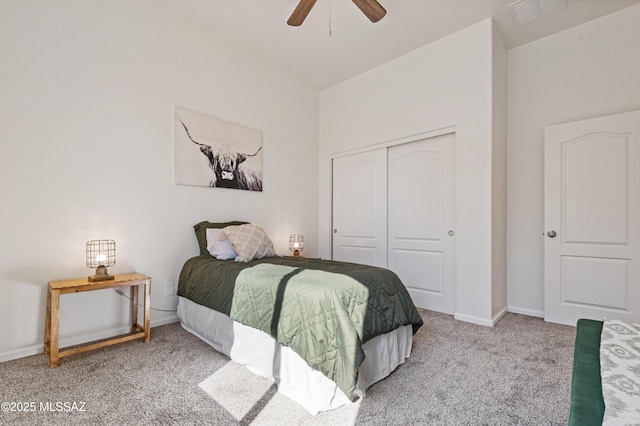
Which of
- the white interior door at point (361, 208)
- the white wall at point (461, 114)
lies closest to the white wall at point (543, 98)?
the white wall at point (461, 114)

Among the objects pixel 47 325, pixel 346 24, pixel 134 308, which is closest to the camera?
pixel 47 325

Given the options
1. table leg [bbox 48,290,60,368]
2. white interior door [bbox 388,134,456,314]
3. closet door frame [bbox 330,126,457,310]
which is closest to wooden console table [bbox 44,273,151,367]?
table leg [bbox 48,290,60,368]

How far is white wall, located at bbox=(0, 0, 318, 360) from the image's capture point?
2178 mm

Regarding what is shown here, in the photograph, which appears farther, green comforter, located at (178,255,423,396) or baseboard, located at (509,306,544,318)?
baseboard, located at (509,306,544,318)

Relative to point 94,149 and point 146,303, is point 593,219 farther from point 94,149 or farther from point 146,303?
point 94,149

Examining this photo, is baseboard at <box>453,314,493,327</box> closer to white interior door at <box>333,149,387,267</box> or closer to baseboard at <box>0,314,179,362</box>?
white interior door at <box>333,149,387,267</box>

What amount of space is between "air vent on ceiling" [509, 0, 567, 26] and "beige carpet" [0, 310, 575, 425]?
2.95 meters

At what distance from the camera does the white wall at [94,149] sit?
7.14ft

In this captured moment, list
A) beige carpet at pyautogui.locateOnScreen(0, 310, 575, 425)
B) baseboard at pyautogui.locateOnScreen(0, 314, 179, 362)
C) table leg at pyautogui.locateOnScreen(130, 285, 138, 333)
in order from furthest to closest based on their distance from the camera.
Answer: table leg at pyautogui.locateOnScreen(130, 285, 138, 333) → baseboard at pyautogui.locateOnScreen(0, 314, 179, 362) → beige carpet at pyautogui.locateOnScreen(0, 310, 575, 425)

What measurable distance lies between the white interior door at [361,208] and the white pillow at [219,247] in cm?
187

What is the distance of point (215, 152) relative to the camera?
10.8 feet

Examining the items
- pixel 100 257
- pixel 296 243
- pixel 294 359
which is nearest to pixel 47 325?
pixel 100 257

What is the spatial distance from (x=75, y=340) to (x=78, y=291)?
2.02 feet

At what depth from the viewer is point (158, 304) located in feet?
9.43
